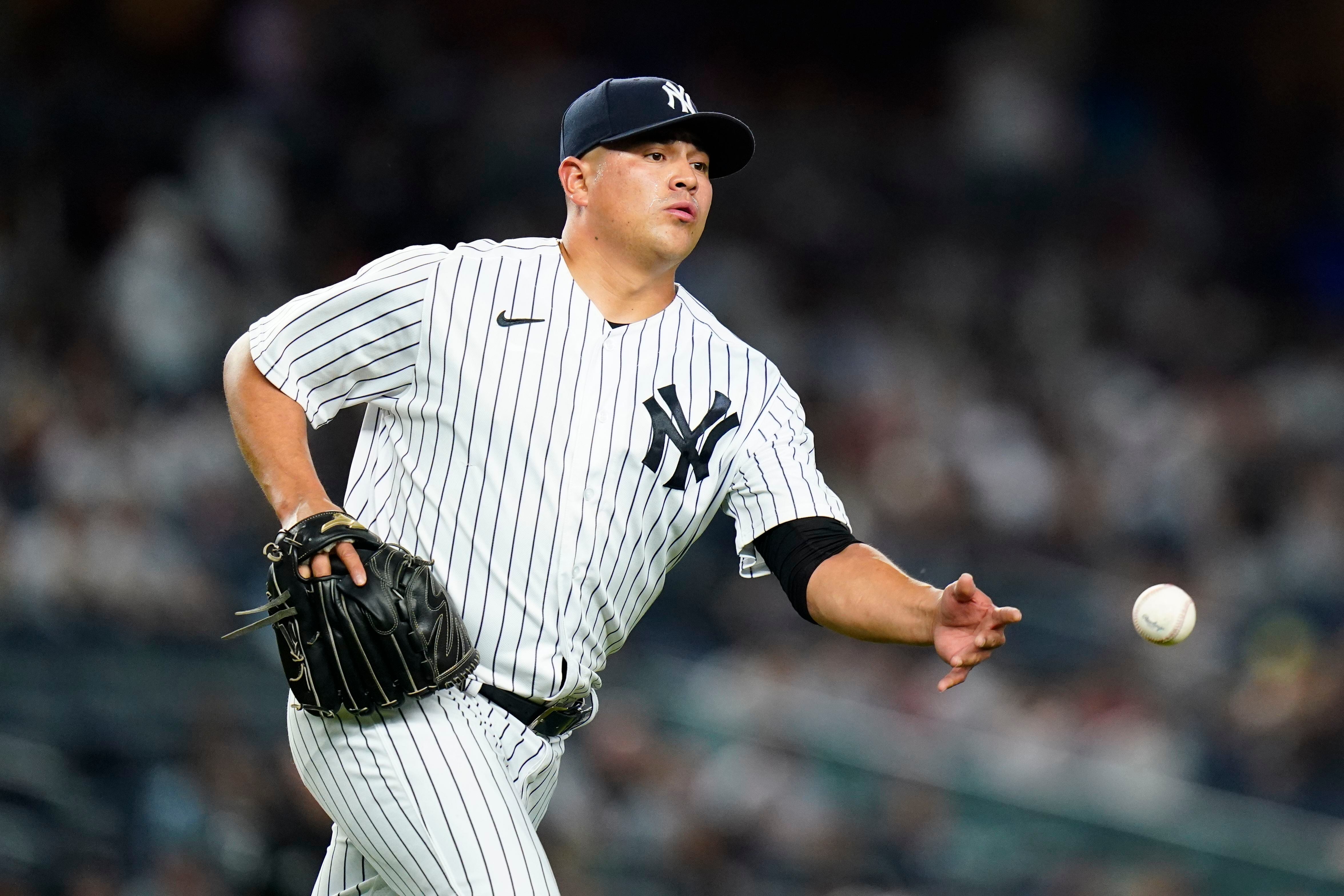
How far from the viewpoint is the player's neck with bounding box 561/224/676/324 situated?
2.85m

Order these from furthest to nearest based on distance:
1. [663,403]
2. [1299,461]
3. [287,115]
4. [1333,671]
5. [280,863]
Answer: [287,115]
[1299,461]
[1333,671]
[280,863]
[663,403]

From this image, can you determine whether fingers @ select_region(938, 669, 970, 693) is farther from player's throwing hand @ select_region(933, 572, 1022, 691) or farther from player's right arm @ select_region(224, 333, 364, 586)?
player's right arm @ select_region(224, 333, 364, 586)

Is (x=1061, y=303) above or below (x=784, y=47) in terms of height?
below

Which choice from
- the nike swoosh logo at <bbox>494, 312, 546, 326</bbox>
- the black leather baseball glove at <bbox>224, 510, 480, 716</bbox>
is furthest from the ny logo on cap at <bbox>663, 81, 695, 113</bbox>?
the black leather baseball glove at <bbox>224, 510, 480, 716</bbox>

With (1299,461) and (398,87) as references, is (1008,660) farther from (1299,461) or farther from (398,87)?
(398,87)

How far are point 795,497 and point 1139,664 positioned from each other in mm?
4470

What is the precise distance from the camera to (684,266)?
902 cm

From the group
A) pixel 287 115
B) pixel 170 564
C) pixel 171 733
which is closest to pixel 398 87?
pixel 287 115

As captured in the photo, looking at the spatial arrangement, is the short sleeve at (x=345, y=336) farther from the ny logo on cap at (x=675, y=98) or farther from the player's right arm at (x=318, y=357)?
the ny logo on cap at (x=675, y=98)

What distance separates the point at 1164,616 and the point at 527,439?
120 centimetres

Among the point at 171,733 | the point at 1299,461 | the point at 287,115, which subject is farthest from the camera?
the point at 287,115

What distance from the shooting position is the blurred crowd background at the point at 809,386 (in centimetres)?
605

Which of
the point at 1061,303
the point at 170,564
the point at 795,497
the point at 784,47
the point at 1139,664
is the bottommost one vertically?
the point at 170,564

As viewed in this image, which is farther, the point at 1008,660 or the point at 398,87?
the point at 398,87
